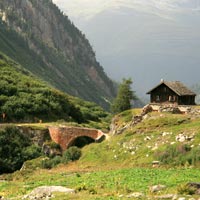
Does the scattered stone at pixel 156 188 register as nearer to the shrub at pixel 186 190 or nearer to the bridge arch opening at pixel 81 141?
the shrub at pixel 186 190

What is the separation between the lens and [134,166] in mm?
45219

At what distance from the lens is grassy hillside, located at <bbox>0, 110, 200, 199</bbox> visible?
30719 mm

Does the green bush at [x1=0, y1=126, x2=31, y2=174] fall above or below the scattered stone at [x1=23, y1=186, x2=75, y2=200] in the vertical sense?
above

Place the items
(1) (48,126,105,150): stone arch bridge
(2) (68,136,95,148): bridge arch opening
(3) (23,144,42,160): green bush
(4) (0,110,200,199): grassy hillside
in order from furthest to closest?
(2) (68,136,95,148): bridge arch opening < (1) (48,126,105,150): stone arch bridge < (3) (23,144,42,160): green bush < (4) (0,110,200,199): grassy hillside

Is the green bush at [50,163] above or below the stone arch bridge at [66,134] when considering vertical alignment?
below

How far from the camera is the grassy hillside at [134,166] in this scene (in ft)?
101

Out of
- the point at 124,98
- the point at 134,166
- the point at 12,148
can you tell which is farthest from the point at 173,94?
the point at 124,98

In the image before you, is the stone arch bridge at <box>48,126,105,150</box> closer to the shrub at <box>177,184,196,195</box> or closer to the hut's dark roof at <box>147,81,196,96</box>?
the hut's dark roof at <box>147,81,196,96</box>

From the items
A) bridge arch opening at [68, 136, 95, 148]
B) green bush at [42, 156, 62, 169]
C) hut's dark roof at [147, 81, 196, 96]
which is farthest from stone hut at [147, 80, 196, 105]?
green bush at [42, 156, 62, 169]

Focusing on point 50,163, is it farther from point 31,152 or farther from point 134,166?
point 134,166

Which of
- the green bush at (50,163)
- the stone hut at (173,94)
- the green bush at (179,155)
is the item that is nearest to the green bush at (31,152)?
the green bush at (50,163)

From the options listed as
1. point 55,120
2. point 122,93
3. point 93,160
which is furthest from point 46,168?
point 122,93

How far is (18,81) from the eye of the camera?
10212 centimetres

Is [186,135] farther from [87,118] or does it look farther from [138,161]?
[87,118]
